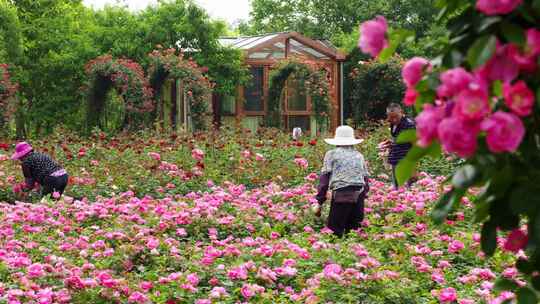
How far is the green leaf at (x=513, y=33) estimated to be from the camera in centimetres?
142

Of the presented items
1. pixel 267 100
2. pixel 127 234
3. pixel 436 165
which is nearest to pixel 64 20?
pixel 267 100

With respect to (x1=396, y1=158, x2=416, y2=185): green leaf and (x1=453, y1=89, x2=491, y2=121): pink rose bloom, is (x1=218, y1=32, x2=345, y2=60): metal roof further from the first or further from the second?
(x1=453, y1=89, x2=491, y2=121): pink rose bloom

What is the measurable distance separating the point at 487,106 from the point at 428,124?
0.11 meters

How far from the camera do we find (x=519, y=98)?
4.64 ft

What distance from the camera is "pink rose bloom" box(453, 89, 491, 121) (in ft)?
4.56

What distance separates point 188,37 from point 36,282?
19.8 m

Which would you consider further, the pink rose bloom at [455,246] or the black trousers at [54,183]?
the black trousers at [54,183]

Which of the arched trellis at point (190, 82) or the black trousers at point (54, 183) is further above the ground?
the arched trellis at point (190, 82)

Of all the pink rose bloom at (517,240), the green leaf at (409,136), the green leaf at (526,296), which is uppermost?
the green leaf at (409,136)

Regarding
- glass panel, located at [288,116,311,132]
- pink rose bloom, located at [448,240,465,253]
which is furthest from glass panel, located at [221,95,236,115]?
pink rose bloom, located at [448,240,465,253]

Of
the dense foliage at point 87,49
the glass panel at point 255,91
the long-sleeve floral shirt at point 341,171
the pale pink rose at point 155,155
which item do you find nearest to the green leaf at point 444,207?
the long-sleeve floral shirt at point 341,171

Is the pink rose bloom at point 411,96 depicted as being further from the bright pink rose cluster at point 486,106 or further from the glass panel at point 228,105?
the glass panel at point 228,105

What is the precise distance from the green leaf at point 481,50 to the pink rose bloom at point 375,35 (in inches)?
9.5

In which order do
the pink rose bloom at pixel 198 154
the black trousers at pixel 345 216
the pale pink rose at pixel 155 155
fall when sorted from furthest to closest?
1. the pink rose bloom at pixel 198 154
2. the pale pink rose at pixel 155 155
3. the black trousers at pixel 345 216
